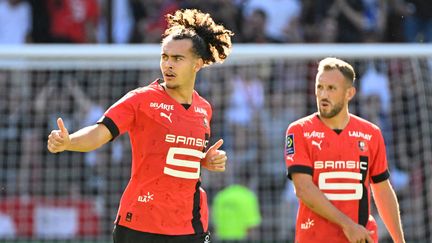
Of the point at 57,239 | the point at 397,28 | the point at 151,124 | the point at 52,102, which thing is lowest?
the point at 57,239

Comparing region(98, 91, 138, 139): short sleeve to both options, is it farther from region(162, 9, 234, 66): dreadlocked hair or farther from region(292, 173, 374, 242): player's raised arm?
region(292, 173, 374, 242): player's raised arm

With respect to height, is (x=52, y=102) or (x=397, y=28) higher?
(x=397, y=28)

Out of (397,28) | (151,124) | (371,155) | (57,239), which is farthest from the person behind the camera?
(397,28)

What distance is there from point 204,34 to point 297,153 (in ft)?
3.21

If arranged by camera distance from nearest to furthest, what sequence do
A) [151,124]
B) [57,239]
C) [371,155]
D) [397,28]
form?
1. [151,124]
2. [371,155]
3. [57,239]
4. [397,28]

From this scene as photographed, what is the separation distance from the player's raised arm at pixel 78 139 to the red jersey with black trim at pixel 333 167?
129cm

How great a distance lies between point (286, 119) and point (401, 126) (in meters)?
1.37

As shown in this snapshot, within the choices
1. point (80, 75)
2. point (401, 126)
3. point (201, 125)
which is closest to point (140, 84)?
point (80, 75)

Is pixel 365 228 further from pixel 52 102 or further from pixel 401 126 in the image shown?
pixel 52 102

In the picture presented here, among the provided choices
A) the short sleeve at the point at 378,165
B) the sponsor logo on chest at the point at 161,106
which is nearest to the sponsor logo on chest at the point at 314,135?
the short sleeve at the point at 378,165

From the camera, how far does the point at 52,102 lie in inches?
465

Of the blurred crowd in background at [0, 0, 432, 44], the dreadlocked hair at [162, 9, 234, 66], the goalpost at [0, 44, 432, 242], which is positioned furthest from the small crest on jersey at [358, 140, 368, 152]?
the blurred crowd in background at [0, 0, 432, 44]

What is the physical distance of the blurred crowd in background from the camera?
41.4 ft

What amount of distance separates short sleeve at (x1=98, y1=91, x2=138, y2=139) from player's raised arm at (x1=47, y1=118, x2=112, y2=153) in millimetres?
39
